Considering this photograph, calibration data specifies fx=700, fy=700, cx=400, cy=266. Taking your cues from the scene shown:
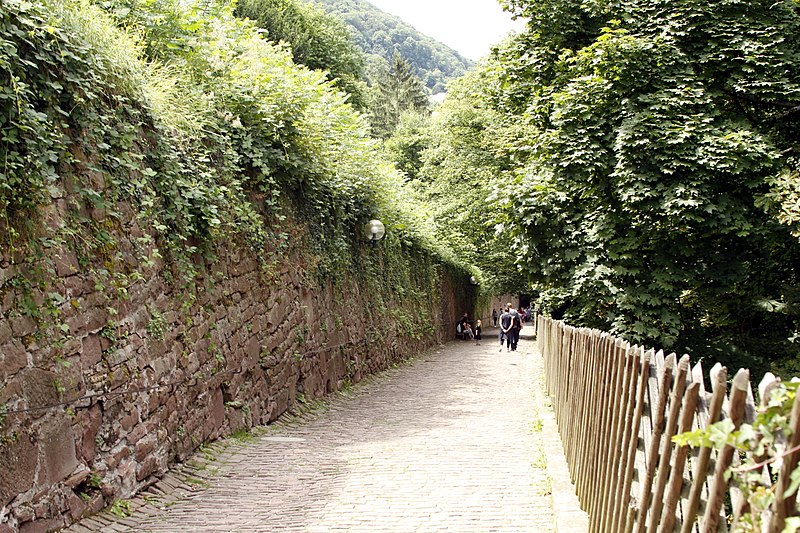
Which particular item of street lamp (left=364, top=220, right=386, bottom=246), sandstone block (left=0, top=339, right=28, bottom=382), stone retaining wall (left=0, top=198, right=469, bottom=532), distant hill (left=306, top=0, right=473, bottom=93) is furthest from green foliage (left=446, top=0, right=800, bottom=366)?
distant hill (left=306, top=0, right=473, bottom=93)

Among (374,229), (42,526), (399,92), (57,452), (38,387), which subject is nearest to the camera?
(42,526)

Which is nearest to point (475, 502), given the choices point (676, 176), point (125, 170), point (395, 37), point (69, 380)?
point (69, 380)

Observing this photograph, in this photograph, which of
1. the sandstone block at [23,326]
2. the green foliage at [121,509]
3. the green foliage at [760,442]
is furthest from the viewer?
the green foliage at [121,509]

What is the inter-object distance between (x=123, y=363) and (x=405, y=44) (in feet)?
471

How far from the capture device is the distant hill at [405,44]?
444ft

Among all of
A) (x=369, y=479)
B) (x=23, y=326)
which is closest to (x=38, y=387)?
(x=23, y=326)

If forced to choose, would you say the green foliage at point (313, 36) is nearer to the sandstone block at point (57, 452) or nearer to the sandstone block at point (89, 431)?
the sandstone block at point (89, 431)

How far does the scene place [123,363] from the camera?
5.79 meters

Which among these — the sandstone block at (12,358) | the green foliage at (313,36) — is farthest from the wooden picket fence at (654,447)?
the green foliage at (313,36)

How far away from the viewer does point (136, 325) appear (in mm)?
6055

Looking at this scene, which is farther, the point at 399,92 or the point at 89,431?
the point at 399,92

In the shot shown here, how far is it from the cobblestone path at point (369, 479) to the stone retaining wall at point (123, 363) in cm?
35

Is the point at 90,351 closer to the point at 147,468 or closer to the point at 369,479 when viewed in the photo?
the point at 147,468

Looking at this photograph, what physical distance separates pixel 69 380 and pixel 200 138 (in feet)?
11.8
